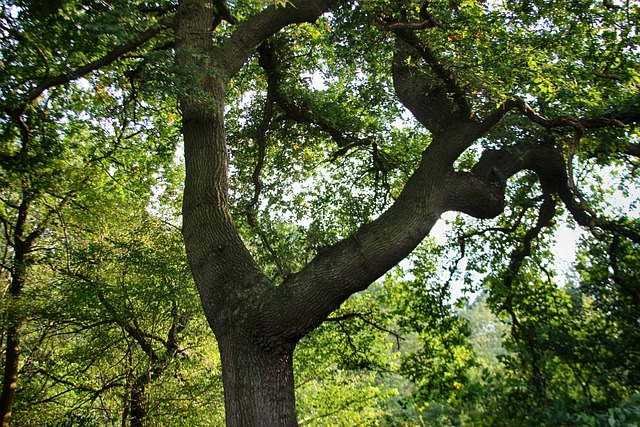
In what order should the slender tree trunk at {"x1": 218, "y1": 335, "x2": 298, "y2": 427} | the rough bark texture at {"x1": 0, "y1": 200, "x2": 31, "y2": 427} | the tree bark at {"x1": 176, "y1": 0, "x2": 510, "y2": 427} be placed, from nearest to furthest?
the slender tree trunk at {"x1": 218, "y1": 335, "x2": 298, "y2": 427}, the tree bark at {"x1": 176, "y1": 0, "x2": 510, "y2": 427}, the rough bark texture at {"x1": 0, "y1": 200, "x2": 31, "y2": 427}

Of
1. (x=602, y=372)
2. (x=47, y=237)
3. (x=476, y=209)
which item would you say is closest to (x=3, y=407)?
(x=47, y=237)

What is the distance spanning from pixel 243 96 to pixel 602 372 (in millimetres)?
7071

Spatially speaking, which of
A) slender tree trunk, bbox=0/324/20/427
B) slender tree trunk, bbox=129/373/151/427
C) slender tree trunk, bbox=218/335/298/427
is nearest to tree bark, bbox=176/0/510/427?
slender tree trunk, bbox=218/335/298/427

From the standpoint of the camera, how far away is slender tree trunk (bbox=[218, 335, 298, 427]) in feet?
11.4

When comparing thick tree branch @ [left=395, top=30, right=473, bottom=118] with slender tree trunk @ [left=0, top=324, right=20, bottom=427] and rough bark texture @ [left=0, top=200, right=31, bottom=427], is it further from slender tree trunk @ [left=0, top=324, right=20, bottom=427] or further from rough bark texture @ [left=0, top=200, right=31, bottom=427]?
slender tree trunk @ [left=0, top=324, right=20, bottom=427]

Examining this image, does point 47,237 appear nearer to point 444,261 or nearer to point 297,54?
point 297,54

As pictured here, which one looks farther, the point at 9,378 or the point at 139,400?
the point at 9,378

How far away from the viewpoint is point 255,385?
3539 mm

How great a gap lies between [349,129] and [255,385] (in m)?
5.23

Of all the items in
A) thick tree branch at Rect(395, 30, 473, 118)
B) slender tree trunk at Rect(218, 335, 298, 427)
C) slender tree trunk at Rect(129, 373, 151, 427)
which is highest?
thick tree branch at Rect(395, 30, 473, 118)

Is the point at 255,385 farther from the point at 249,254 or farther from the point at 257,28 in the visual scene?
the point at 257,28

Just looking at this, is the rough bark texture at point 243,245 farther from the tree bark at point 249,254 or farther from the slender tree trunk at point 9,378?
the slender tree trunk at point 9,378

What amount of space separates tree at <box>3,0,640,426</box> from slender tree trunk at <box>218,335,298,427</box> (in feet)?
0.04

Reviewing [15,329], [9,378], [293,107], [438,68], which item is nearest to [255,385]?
[438,68]
